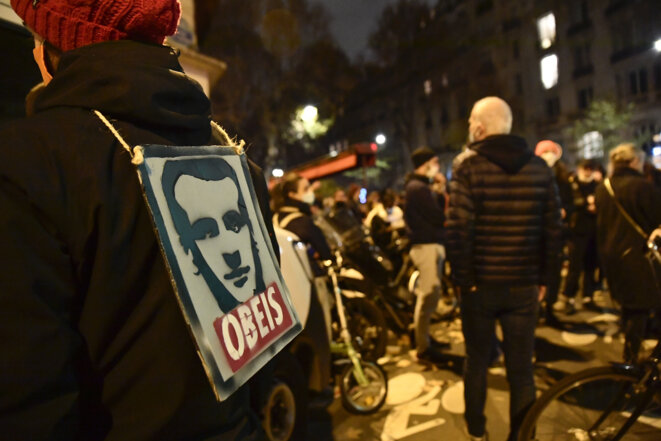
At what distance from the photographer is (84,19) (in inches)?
41.1

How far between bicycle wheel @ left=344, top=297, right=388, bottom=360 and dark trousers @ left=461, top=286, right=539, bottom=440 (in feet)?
5.65

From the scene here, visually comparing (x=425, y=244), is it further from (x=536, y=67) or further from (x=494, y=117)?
(x=536, y=67)

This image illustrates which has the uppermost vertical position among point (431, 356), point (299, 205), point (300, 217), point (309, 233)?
point (299, 205)

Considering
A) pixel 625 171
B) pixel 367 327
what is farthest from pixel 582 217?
pixel 367 327

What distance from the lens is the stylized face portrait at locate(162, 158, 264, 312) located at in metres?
1.03

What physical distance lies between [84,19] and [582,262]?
267 inches

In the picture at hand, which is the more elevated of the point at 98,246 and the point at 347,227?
the point at 98,246

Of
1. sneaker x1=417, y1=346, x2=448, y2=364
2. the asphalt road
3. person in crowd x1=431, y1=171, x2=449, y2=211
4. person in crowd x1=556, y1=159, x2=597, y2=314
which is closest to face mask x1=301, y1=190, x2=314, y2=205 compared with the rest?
the asphalt road

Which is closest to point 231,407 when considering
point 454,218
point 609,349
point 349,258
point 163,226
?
point 163,226

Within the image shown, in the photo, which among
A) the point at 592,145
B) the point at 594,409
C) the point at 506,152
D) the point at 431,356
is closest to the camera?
the point at 594,409

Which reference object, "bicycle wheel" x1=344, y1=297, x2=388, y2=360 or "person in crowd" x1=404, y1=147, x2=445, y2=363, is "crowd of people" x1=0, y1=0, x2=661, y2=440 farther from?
"person in crowd" x1=404, y1=147, x2=445, y2=363

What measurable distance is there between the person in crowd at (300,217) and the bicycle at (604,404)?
216 cm

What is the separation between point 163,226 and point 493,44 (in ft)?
142

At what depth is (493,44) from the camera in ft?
129
